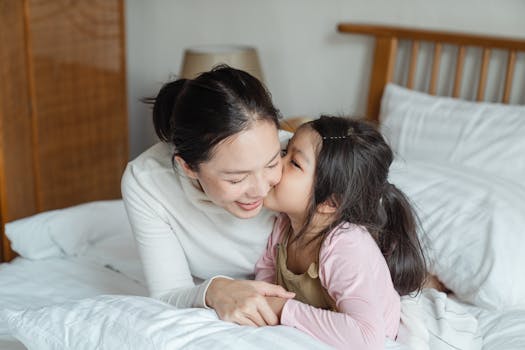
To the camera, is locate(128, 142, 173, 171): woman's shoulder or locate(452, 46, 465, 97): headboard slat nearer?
locate(128, 142, 173, 171): woman's shoulder

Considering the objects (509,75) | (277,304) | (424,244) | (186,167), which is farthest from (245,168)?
(509,75)

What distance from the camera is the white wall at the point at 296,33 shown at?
1961 millimetres

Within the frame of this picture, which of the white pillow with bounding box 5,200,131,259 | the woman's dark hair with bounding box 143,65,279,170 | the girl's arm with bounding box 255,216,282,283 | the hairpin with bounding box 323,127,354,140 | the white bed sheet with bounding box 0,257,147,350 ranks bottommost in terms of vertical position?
the white bed sheet with bounding box 0,257,147,350

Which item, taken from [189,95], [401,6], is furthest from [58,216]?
[401,6]

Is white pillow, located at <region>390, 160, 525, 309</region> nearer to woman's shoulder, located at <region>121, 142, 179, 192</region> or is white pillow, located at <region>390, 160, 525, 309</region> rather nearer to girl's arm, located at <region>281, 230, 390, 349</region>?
girl's arm, located at <region>281, 230, 390, 349</region>

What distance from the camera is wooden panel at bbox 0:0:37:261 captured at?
7.00 feet

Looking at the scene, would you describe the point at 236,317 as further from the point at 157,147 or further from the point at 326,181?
the point at 157,147

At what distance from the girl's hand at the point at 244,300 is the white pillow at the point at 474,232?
464 millimetres

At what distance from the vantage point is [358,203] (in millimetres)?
1194

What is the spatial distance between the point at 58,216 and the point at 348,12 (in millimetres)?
1192

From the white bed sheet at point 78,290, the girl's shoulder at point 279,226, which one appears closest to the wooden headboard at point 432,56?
the white bed sheet at point 78,290

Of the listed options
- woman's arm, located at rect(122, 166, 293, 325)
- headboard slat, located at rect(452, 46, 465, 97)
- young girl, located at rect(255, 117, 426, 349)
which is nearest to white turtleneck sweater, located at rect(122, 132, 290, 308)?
woman's arm, located at rect(122, 166, 293, 325)

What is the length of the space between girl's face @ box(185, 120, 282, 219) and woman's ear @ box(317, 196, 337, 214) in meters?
0.11

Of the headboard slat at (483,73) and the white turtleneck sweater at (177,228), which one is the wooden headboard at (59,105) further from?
the headboard slat at (483,73)
